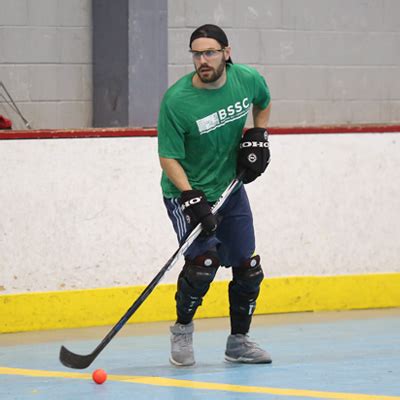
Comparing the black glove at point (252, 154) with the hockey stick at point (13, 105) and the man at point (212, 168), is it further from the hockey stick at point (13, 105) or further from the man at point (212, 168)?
the hockey stick at point (13, 105)

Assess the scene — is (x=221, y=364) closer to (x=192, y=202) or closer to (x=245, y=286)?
(x=245, y=286)

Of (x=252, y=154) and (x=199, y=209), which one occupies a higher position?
(x=252, y=154)

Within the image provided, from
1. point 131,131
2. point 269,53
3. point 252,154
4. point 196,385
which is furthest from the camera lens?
point 269,53

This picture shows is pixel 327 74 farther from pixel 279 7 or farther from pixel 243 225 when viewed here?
pixel 243 225

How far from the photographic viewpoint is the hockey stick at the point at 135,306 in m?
5.63

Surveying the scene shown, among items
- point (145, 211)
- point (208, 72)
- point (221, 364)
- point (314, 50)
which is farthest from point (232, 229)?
point (314, 50)

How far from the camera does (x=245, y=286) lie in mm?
5984

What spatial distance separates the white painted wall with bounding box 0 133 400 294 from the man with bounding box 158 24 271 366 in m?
1.35

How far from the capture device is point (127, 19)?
25.3 feet

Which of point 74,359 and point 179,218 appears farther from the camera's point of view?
point 179,218

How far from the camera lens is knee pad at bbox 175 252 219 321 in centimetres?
579

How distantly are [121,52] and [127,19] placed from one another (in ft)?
0.65

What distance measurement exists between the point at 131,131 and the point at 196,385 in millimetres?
2264

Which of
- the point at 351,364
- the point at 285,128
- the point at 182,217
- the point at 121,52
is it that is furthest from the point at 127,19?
the point at 351,364
